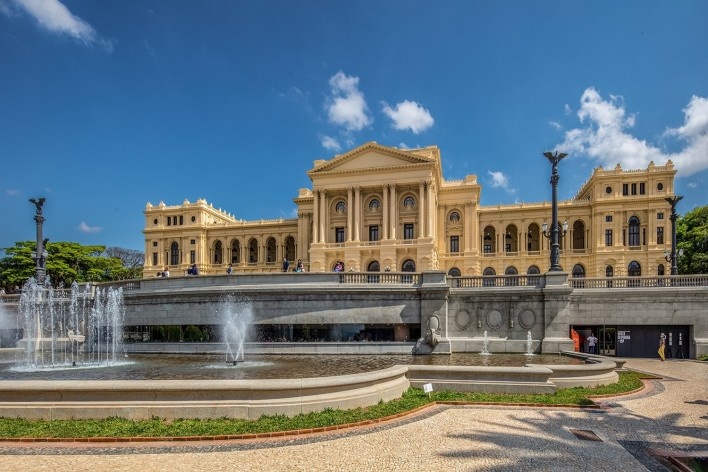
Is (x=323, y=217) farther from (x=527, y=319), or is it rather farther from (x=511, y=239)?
(x=527, y=319)

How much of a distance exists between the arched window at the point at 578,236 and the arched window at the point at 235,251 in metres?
61.5

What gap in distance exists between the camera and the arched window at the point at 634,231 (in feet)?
221

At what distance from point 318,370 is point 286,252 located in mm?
72719

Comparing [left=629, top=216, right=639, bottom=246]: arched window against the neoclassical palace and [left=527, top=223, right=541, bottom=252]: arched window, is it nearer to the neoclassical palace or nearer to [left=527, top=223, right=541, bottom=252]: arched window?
the neoclassical palace

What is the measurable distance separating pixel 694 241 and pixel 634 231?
1369cm

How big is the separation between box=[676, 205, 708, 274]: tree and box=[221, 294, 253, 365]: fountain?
4756cm

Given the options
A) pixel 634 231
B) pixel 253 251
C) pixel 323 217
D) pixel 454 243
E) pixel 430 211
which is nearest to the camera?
pixel 430 211

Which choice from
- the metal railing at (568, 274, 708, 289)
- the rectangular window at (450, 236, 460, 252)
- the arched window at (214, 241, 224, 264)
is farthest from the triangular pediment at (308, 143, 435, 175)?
the metal railing at (568, 274, 708, 289)

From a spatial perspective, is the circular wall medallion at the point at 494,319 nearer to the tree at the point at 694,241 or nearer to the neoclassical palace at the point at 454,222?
the tree at the point at 694,241

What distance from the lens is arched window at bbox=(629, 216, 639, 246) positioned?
67.2 meters

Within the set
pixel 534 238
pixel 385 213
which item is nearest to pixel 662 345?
pixel 385 213

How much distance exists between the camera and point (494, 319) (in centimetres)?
2431

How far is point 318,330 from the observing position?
2428 centimetres

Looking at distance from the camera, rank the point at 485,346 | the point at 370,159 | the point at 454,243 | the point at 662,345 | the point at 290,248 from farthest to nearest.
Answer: the point at 290,248
the point at 454,243
the point at 370,159
the point at 662,345
the point at 485,346
